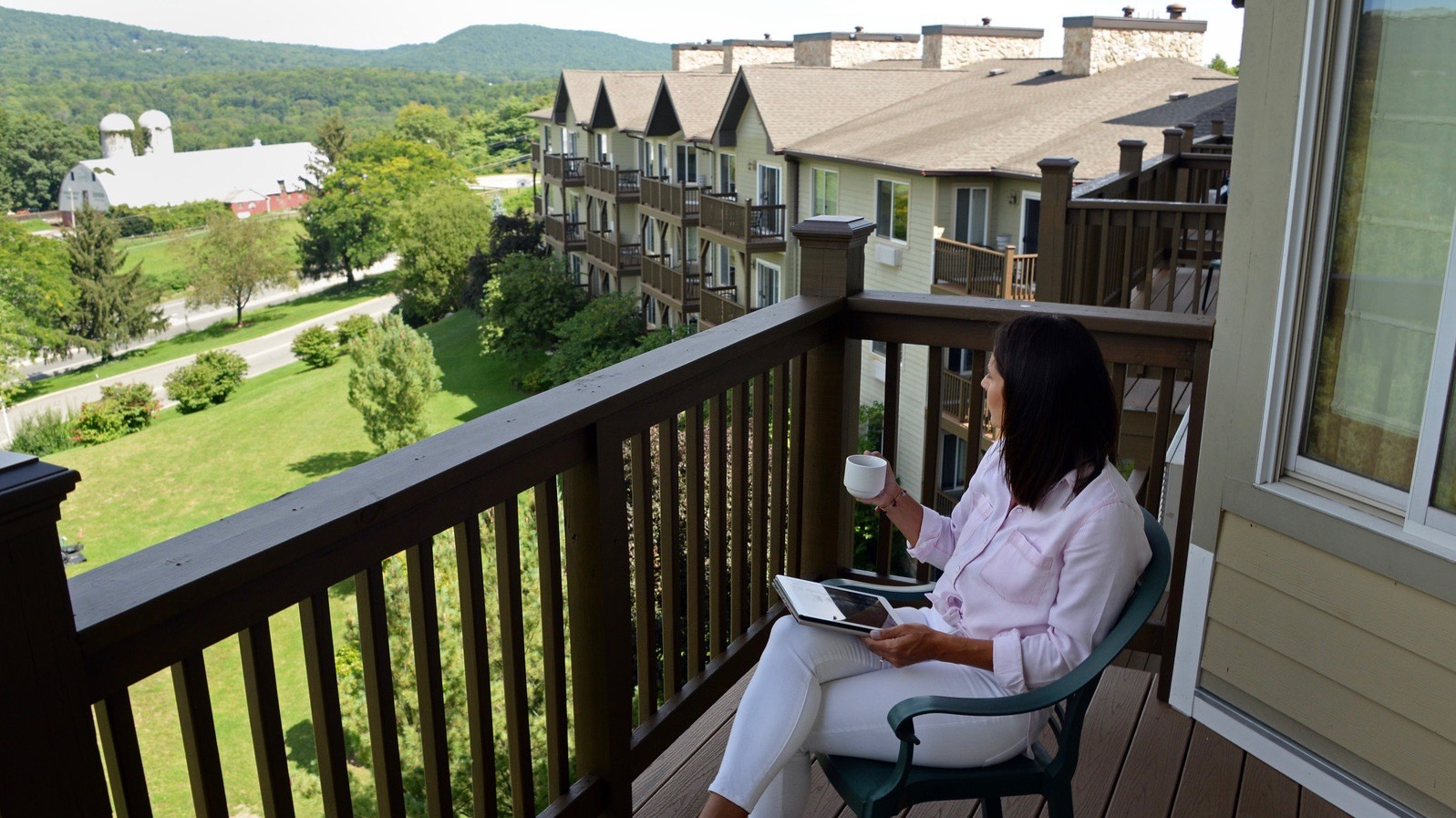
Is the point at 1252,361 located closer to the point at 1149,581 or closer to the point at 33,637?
the point at 1149,581

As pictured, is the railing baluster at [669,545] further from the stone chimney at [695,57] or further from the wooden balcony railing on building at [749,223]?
the stone chimney at [695,57]

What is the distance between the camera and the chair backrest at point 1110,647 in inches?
65.0

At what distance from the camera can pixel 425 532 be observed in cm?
158

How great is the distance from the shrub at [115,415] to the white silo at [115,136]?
49.1 metres

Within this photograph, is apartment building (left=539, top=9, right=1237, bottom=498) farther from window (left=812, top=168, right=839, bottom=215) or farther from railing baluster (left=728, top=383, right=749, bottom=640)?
railing baluster (left=728, top=383, right=749, bottom=640)

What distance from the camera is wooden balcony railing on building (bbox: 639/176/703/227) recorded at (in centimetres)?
2238

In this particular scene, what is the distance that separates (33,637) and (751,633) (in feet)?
6.21

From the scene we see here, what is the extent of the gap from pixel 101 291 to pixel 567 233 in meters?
29.9

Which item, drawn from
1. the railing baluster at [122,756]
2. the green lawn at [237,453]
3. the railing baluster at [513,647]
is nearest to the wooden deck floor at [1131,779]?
the railing baluster at [513,647]

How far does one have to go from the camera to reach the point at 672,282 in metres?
23.5

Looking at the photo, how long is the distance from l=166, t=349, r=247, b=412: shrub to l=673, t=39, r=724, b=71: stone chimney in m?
21.1

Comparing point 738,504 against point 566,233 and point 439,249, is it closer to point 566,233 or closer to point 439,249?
point 566,233

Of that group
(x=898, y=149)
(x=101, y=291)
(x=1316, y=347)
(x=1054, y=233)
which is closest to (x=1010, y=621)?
(x=1316, y=347)

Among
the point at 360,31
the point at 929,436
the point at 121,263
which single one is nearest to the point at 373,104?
the point at 360,31
